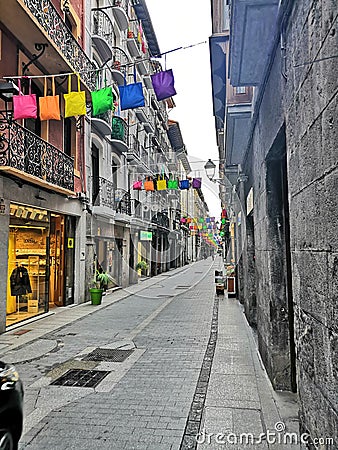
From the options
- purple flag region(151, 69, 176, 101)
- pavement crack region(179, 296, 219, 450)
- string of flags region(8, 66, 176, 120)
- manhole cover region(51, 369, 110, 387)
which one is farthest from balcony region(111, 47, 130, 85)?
manhole cover region(51, 369, 110, 387)

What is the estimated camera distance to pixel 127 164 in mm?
21422

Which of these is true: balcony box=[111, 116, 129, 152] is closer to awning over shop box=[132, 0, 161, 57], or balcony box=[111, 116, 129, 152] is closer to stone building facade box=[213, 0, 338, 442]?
awning over shop box=[132, 0, 161, 57]

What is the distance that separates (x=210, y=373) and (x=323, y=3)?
522cm

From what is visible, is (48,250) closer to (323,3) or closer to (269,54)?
(269,54)

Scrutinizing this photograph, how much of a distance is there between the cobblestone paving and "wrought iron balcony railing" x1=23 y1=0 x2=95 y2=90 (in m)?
6.37

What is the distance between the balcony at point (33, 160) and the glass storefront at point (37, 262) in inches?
36.4

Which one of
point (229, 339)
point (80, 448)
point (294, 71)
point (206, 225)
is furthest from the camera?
point (206, 225)

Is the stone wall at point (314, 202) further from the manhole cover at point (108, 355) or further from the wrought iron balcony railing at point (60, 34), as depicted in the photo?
the wrought iron balcony railing at point (60, 34)

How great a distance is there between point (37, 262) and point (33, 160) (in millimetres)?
3219

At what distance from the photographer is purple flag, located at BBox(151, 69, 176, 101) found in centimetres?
802

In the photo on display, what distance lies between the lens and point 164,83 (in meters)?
8.07

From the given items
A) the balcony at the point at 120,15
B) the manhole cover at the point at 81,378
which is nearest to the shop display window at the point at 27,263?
the manhole cover at the point at 81,378

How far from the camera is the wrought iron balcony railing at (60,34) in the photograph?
10087 mm

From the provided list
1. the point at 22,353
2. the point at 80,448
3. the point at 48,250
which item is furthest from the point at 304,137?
the point at 48,250
